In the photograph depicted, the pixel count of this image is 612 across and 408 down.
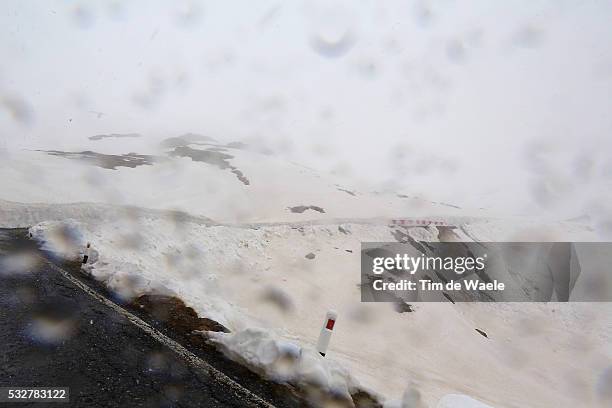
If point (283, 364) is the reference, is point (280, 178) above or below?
above

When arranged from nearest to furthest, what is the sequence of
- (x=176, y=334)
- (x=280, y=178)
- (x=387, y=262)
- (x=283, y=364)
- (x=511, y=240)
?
(x=283, y=364) → (x=176, y=334) → (x=387, y=262) → (x=511, y=240) → (x=280, y=178)

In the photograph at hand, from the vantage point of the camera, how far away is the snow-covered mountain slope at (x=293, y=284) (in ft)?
27.3

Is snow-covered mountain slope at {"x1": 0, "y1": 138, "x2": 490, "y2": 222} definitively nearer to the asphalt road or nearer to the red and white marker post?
the asphalt road

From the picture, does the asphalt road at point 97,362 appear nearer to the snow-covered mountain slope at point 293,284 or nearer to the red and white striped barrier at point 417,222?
the snow-covered mountain slope at point 293,284

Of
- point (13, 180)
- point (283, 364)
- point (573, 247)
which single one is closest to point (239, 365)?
point (283, 364)

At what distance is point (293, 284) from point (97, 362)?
11291mm

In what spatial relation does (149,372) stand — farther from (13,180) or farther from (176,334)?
(13,180)

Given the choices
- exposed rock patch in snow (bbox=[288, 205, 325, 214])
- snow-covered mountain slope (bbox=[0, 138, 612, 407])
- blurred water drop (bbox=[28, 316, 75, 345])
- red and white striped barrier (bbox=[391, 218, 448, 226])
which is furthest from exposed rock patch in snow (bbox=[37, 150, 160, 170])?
blurred water drop (bbox=[28, 316, 75, 345])

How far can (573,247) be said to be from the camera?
3145 centimetres

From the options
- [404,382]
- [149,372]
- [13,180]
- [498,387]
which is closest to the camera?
[149,372]

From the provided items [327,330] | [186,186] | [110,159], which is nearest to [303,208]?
[186,186]

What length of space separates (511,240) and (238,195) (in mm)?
23850

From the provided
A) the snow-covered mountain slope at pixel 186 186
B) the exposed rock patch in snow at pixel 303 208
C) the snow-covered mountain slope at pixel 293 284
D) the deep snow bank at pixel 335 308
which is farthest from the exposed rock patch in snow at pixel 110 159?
the deep snow bank at pixel 335 308

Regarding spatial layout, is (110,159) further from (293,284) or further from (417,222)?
(417,222)
